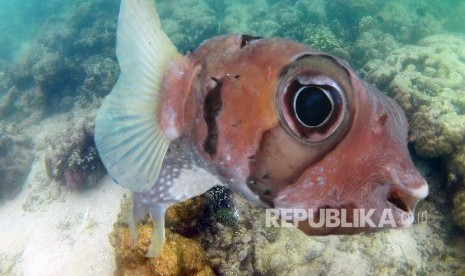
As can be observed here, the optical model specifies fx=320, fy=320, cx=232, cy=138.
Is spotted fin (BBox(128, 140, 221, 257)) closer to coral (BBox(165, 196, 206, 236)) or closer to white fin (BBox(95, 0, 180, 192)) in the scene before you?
white fin (BBox(95, 0, 180, 192))

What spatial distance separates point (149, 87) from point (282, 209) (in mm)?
1003

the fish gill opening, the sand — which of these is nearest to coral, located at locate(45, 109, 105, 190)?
the sand

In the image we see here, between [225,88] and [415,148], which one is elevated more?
[225,88]

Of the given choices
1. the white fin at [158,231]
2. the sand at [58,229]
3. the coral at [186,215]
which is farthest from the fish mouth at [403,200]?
the sand at [58,229]

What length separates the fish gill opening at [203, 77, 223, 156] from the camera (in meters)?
1.44

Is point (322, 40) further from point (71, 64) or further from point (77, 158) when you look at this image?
point (71, 64)

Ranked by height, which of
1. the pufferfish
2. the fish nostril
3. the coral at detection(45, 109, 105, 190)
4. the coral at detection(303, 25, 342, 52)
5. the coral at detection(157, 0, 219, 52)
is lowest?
the coral at detection(157, 0, 219, 52)

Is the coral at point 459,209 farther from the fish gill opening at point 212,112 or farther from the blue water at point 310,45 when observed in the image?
the fish gill opening at point 212,112

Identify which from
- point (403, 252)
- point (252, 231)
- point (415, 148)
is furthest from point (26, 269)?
point (415, 148)

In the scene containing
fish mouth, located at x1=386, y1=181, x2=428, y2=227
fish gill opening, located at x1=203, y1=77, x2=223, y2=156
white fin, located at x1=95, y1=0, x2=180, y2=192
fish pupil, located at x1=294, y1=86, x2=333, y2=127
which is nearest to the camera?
fish pupil, located at x1=294, y1=86, x2=333, y2=127

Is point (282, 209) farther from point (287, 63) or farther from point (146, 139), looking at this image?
point (146, 139)

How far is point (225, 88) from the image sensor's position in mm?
1416

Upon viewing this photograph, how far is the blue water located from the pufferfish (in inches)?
→ 164

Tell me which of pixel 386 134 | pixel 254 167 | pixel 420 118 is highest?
pixel 386 134
